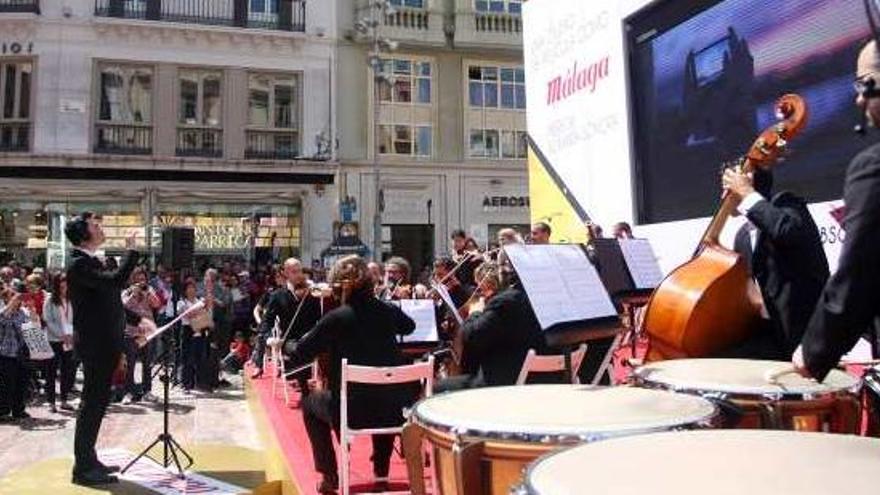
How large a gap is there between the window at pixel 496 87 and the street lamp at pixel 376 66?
2681 mm

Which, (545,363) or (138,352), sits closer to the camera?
(545,363)

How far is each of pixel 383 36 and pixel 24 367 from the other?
663 inches

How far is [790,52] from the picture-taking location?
22.0 feet

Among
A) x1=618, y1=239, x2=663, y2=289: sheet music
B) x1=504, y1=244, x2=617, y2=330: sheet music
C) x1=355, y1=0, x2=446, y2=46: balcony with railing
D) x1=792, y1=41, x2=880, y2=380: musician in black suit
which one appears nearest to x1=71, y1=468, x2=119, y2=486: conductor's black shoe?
x1=504, y1=244, x2=617, y2=330: sheet music

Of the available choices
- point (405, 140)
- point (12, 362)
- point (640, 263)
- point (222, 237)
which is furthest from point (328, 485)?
point (405, 140)

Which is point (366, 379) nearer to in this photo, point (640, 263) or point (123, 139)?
point (640, 263)

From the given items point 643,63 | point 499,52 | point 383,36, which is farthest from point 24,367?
point 499,52

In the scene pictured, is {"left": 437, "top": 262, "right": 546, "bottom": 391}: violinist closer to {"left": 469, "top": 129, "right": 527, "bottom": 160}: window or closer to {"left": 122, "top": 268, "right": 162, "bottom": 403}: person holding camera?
{"left": 122, "top": 268, "right": 162, "bottom": 403}: person holding camera

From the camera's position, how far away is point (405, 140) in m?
24.4

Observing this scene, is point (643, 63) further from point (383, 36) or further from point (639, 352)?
point (383, 36)

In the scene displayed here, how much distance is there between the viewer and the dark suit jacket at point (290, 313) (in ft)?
23.9

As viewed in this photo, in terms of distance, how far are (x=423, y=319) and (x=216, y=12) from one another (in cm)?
1858

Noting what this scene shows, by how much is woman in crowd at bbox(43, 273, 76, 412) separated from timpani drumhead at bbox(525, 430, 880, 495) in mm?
9166

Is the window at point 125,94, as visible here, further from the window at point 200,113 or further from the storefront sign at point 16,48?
the storefront sign at point 16,48
